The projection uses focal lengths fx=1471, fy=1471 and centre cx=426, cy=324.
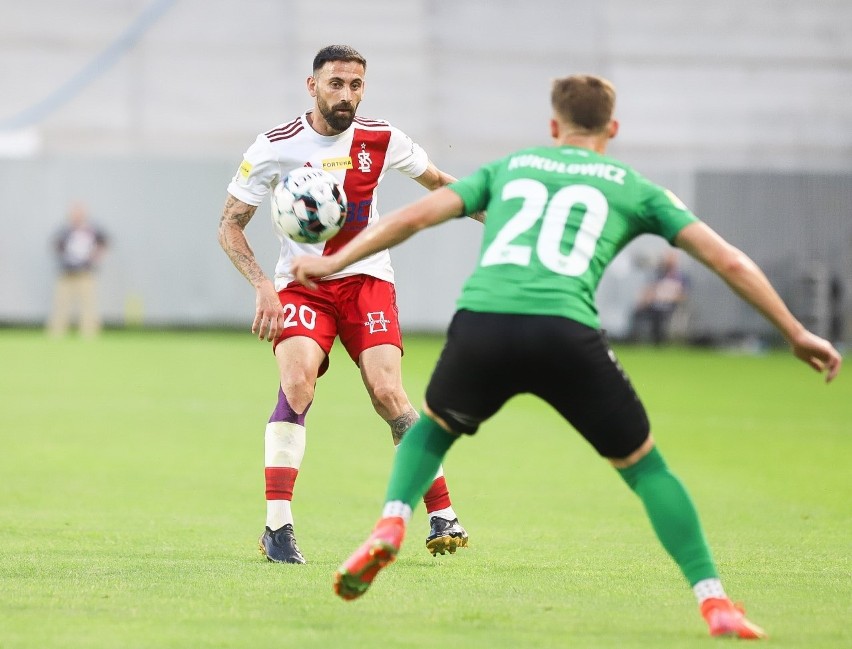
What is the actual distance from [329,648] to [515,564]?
222 cm

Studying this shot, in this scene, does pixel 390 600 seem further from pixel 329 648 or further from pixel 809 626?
pixel 809 626

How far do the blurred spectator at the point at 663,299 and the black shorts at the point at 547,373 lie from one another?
24714 mm

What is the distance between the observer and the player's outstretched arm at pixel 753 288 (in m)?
5.23

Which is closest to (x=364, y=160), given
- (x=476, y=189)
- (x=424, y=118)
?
(x=476, y=189)

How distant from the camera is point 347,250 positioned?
5.52m

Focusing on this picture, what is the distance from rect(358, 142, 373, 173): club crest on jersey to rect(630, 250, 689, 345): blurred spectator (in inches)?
891

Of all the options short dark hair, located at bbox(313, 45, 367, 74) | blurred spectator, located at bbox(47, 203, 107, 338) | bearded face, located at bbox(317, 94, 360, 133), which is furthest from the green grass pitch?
blurred spectator, located at bbox(47, 203, 107, 338)

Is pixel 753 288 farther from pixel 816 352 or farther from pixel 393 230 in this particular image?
pixel 393 230

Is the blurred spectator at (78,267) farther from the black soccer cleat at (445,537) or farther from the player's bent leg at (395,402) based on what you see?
the black soccer cleat at (445,537)

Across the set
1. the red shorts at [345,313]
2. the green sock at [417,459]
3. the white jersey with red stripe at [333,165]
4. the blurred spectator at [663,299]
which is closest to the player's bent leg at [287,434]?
the red shorts at [345,313]

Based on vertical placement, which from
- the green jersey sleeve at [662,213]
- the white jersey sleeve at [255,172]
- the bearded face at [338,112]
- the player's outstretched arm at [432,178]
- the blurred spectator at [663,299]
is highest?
the bearded face at [338,112]

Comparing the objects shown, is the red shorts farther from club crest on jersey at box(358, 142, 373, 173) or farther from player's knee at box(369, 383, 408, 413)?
club crest on jersey at box(358, 142, 373, 173)

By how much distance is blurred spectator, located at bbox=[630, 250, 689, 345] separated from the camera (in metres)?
29.8

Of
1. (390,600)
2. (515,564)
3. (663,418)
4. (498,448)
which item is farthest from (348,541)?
(663,418)
